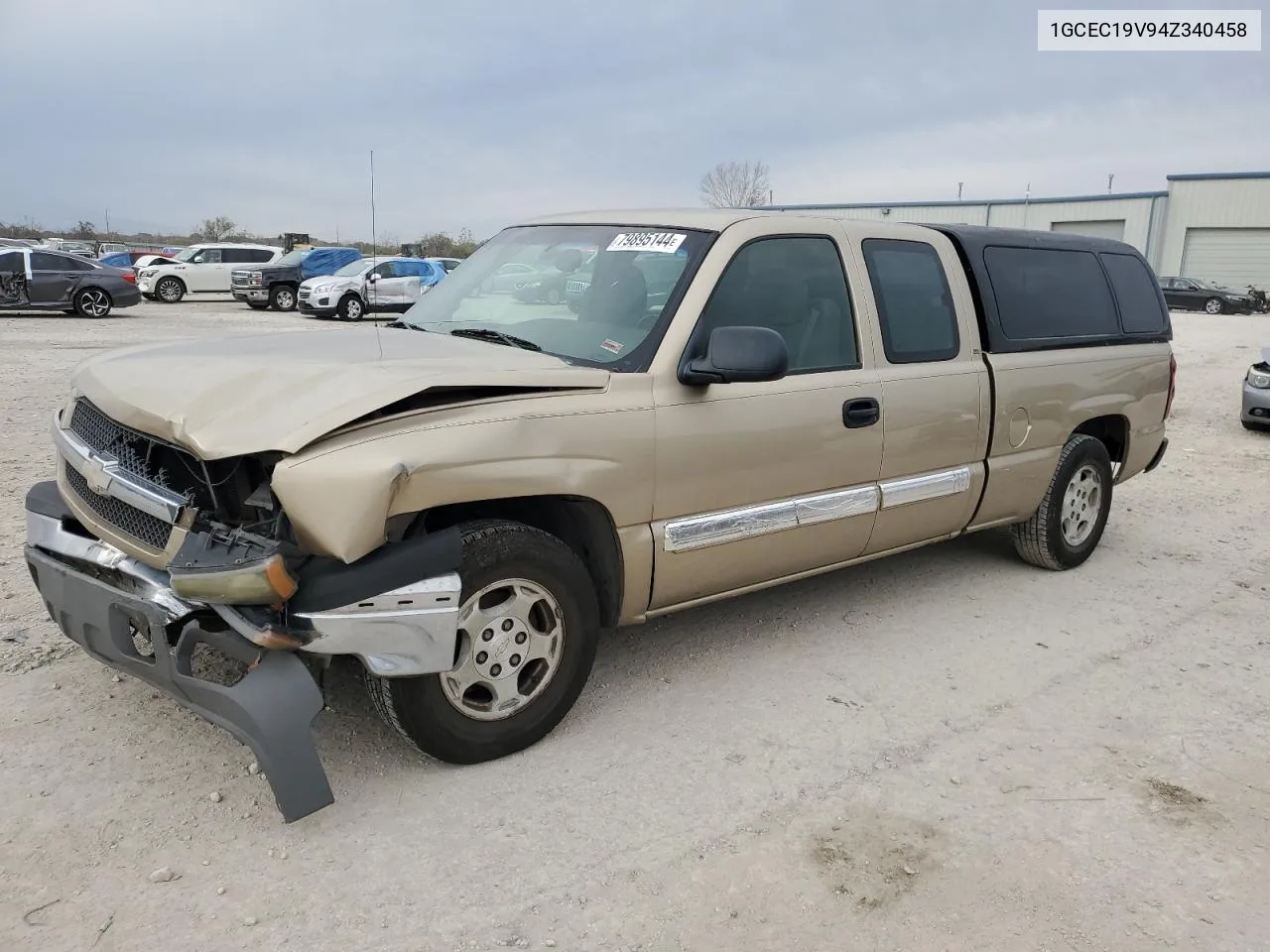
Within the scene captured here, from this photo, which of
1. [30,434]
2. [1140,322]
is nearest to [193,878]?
[1140,322]

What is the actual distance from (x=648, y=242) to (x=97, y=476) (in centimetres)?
221

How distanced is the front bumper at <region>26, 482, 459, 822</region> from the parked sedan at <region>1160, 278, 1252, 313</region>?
36681 mm

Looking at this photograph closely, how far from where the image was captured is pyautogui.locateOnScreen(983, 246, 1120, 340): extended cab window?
16.6 feet

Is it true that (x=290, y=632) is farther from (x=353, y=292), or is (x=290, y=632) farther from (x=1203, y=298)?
(x=1203, y=298)

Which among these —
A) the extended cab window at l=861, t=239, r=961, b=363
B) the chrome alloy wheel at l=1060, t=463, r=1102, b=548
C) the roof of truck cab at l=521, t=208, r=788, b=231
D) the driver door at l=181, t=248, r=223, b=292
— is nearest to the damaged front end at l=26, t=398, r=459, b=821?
the roof of truck cab at l=521, t=208, r=788, b=231

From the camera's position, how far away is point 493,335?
392 centimetres

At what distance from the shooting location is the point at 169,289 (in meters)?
28.1

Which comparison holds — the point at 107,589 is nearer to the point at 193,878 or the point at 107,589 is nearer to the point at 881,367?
the point at 193,878

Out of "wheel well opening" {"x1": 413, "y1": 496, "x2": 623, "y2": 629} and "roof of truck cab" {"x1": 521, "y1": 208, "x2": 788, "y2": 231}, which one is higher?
"roof of truck cab" {"x1": 521, "y1": 208, "x2": 788, "y2": 231}

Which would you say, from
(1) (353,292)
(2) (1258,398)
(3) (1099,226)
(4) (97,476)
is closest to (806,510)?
(4) (97,476)

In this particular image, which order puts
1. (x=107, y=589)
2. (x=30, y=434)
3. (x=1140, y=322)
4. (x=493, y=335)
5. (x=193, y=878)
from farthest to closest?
(x=30, y=434)
(x=1140, y=322)
(x=493, y=335)
(x=107, y=589)
(x=193, y=878)

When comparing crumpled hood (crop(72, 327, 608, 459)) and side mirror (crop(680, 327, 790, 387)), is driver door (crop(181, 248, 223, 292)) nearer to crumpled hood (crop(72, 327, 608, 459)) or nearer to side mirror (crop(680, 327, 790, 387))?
crumpled hood (crop(72, 327, 608, 459))

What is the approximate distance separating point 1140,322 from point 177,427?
5.39 m

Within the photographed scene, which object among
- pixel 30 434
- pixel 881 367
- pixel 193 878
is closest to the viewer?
pixel 193 878
